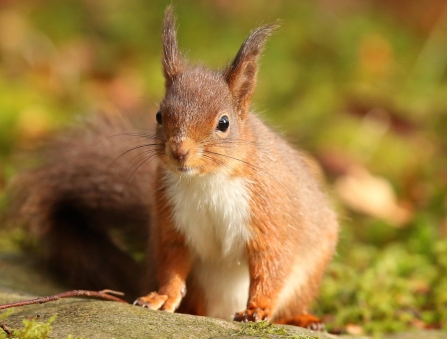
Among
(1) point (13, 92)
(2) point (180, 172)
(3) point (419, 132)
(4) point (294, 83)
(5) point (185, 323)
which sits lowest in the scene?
(5) point (185, 323)

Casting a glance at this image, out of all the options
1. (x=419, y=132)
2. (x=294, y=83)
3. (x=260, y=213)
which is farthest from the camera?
(x=294, y=83)

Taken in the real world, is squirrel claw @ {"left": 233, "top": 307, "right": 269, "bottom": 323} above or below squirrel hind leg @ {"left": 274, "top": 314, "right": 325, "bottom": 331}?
below

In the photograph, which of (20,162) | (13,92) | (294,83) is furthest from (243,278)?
(294,83)

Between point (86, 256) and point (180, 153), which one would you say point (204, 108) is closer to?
point (180, 153)

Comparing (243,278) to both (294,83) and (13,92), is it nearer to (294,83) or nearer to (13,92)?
(13,92)

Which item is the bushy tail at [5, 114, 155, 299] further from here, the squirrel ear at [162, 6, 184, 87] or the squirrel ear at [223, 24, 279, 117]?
the squirrel ear at [223, 24, 279, 117]

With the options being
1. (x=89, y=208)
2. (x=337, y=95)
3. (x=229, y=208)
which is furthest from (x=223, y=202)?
(x=337, y=95)

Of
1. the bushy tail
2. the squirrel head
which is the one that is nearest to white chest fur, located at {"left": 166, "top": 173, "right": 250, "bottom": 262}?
the squirrel head
